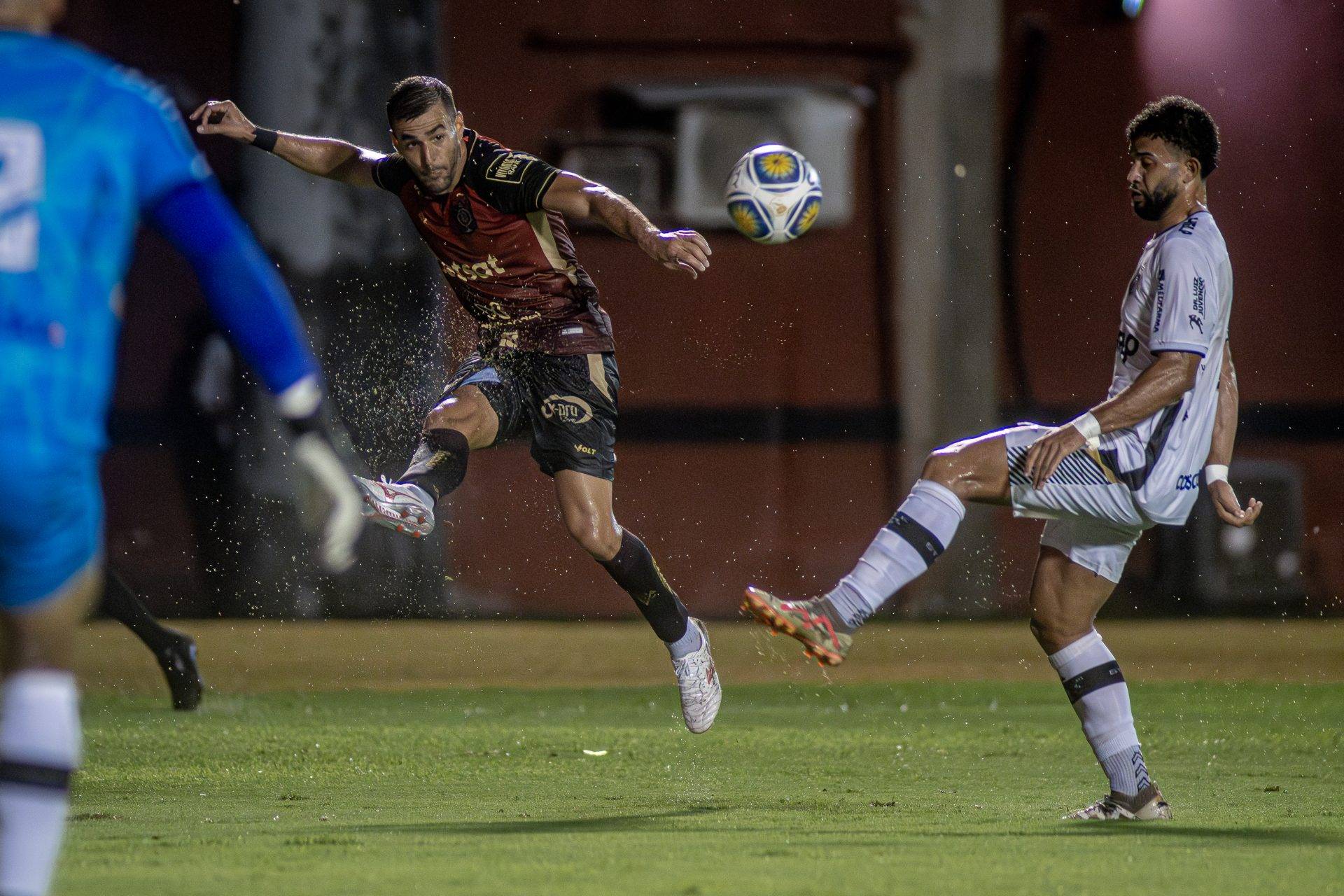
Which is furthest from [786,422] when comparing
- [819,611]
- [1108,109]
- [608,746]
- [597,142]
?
[819,611]

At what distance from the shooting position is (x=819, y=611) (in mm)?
3883

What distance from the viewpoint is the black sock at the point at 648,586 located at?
535 cm

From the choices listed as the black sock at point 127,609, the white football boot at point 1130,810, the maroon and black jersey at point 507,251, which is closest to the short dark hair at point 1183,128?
the white football boot at point 1130,810

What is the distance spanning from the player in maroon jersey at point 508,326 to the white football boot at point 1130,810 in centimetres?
156

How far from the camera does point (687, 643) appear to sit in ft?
18.1

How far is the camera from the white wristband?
157 inches

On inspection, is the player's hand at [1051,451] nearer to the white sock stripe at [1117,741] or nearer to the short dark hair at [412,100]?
the white sock stripe at [1117,741]

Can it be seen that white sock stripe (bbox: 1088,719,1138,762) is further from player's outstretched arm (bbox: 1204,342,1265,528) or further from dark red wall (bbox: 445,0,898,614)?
dark red wall (bbox: 445,0,898,614)

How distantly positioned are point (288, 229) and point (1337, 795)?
6937mm

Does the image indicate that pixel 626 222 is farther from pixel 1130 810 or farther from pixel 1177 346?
pixel 1130 810

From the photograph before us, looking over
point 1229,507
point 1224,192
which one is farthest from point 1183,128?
point 1224,192

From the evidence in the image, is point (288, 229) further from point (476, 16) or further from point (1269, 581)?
point (1269, 581)

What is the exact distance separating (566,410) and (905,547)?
1.61 m

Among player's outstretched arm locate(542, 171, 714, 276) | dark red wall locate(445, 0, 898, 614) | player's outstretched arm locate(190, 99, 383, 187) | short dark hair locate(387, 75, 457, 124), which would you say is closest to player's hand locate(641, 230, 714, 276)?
player's outstretched arm locate(542, 171, 714, 276)
